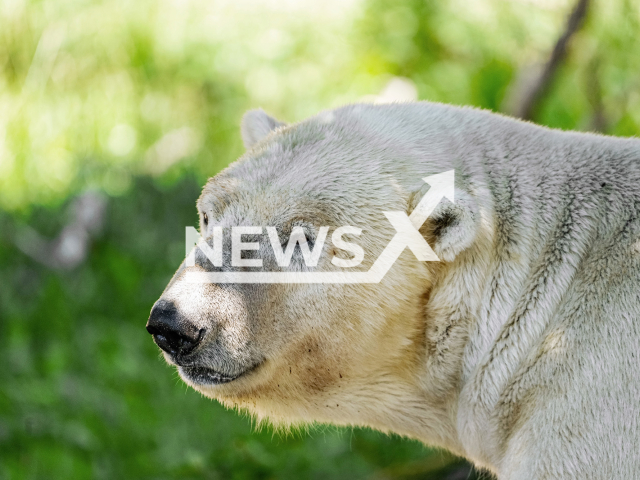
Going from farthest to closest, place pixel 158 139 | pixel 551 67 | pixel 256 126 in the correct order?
pixel 158 139
pixel 551 67
pixel 256 126

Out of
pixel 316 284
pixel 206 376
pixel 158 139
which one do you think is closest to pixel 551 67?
pixel 316 284

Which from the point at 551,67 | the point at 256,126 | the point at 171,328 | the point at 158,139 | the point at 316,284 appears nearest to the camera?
the point at 171,328

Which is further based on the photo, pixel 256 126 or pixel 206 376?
pixel 256 126

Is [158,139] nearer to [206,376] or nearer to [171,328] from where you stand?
[206,376]

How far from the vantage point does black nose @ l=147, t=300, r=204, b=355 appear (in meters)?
2.50

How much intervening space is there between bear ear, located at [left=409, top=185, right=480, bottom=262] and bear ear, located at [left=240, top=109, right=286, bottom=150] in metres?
0.96

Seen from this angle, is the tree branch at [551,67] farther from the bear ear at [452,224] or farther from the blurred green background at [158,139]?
the bear ear at [452,224]

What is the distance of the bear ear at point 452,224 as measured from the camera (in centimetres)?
253

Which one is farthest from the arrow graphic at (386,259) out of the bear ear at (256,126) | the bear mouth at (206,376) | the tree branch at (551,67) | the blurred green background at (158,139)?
the tree branch at (551,67)

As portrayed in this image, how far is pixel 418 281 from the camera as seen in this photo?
8.79 ft

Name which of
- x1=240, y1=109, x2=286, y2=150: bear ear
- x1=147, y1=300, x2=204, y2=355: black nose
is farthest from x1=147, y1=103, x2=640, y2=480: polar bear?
x1=240, y1=109, x2=286, y2=150: bear ear

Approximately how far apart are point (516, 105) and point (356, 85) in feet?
Result: 13.2

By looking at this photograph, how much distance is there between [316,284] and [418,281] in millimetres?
386

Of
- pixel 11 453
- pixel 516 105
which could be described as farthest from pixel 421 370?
pixel 516 105
